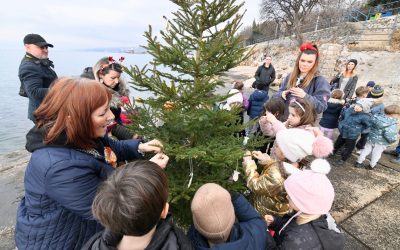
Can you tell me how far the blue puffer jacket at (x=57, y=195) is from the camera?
56.9 inches

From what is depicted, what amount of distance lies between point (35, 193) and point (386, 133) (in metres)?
5.95

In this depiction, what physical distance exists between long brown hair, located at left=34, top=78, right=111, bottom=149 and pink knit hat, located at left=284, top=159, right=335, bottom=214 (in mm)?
1613

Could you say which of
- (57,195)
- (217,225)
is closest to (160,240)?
(217,225)

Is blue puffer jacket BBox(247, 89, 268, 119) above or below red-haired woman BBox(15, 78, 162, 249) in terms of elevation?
below

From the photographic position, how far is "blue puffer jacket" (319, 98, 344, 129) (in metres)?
5.43

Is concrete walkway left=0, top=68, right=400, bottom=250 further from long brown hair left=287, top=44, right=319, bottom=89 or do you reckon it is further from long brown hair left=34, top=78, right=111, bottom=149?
long brown hair left=34, top=78, right=111, bottom=149

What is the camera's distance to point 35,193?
1.53 metres

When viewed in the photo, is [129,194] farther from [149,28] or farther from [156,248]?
[149,28]

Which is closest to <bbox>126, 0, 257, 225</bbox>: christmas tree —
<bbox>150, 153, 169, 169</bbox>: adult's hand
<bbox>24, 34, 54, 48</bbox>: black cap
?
<bbox>150, 153, 169, 169</bbox>: adult's hand

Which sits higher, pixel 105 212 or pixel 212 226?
pixel 105 212

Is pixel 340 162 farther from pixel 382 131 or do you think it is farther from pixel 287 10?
pixel 287 10

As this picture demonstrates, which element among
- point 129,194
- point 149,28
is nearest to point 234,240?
point 129,194

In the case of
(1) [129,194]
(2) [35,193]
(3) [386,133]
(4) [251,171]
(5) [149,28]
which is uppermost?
(5) [149,28]

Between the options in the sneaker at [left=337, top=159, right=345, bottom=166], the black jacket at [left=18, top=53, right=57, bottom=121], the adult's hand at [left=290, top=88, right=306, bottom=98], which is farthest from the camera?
the sneaker at [left=337, top=159, right=345, bottom=166]
